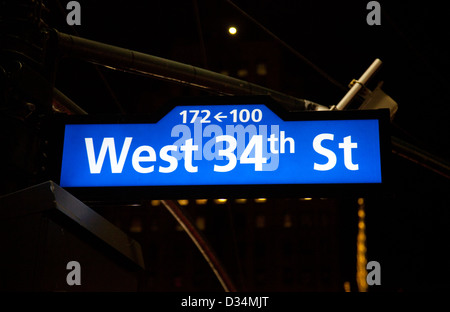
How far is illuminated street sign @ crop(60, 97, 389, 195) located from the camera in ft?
13.3

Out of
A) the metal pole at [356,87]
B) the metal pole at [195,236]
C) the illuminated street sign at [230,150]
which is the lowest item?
the illuminated street sign at [230,150]

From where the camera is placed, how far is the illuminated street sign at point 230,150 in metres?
4.04

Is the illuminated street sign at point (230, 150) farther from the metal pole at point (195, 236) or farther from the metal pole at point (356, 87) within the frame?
the metal pole at point (195, 236)

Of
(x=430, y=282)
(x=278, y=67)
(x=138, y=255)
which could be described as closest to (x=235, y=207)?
(x=278, y=67)

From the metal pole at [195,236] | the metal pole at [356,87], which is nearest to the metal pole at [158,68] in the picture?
the metal pole at [356,87]

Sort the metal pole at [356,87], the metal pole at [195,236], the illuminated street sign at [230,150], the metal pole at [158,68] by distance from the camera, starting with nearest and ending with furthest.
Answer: the illuminated street sign at [230,150] < the metal pole at [158,68] < the metal pole at [356,87] < the metal pole at [195,236]

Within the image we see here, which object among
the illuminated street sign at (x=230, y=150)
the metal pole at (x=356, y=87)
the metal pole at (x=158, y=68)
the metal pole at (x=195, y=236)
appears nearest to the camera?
the illuminated street sign at (x=230, y=150)

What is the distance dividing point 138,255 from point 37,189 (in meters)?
1.14

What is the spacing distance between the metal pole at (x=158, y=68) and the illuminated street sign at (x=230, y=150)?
165cm

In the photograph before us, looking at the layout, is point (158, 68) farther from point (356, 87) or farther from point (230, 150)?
point (230, 150)

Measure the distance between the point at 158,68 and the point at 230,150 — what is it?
3128 mm

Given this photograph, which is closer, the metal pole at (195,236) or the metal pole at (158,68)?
the metal pole at (158,68)

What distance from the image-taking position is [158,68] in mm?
6973
